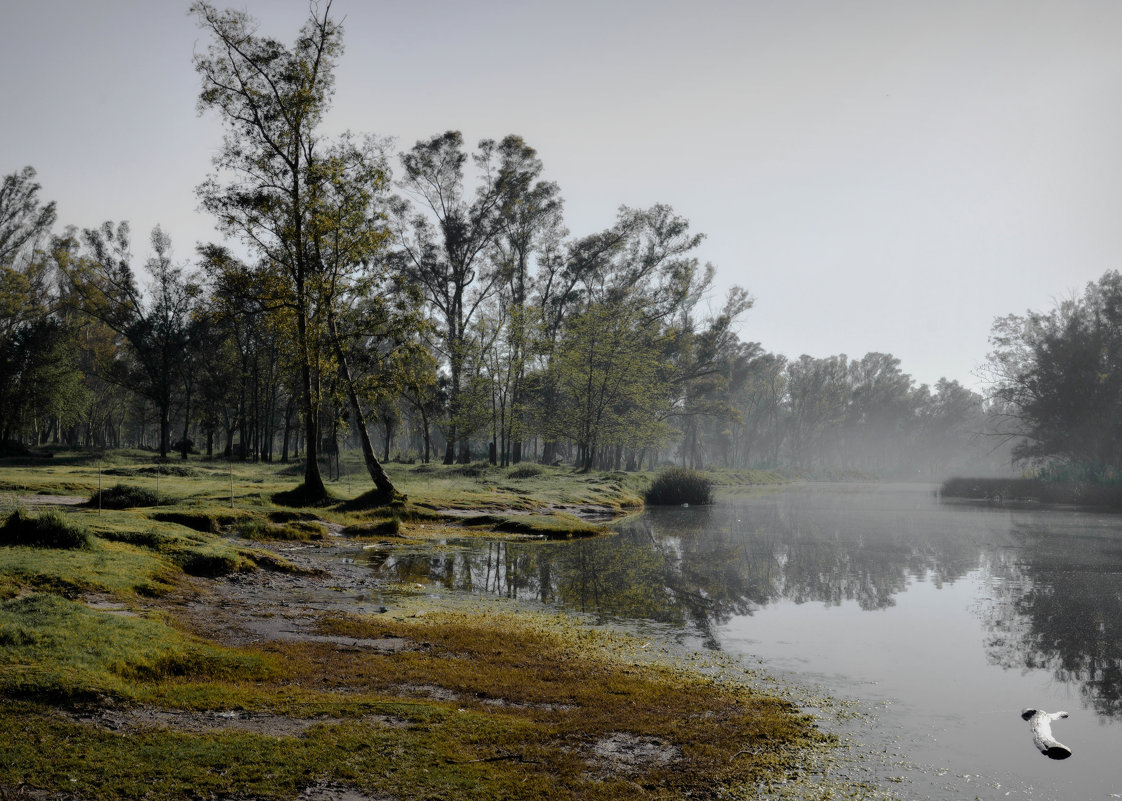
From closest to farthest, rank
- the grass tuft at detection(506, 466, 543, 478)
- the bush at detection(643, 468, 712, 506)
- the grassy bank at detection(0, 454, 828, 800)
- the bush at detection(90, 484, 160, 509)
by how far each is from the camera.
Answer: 1. the grassy bank at detection(0, 454, 828, 800)
2. the bush at detection(90, 484, 160, 509)
3. the bush at detection(643, 468, 712, 506)
4. the grass tuft at detection(506, 466, 543, 478)

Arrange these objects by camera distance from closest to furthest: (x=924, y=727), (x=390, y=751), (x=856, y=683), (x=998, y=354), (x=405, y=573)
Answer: (x=390, y=751) < (x=924, y=727) < (x=856, y=683) < (x=405, y=573) < (x=998, y=354)

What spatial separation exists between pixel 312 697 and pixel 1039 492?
51.3m

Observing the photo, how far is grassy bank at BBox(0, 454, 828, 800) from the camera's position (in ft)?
14.7

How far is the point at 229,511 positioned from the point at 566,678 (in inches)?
497

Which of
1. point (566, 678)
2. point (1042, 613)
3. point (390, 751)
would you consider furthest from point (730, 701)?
point (1042, 613)

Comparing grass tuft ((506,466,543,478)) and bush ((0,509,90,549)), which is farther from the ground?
bush ((0,509,90,549))

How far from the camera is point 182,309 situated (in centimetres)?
4959

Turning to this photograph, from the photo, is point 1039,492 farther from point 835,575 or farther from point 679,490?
point 835,575

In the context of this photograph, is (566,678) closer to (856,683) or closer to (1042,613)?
(856,683)

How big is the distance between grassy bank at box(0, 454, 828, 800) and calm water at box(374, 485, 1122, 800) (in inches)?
52.9

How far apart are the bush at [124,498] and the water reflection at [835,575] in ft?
22.9

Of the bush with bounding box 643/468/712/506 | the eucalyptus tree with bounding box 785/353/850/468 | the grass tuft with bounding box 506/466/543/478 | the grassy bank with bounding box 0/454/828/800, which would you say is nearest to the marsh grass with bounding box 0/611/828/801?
the grassy bank with bounding box 0/454/828/800

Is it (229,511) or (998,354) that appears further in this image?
(998,354)

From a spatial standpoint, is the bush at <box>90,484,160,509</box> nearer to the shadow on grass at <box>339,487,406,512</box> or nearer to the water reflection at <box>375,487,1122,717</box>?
the shadow on grass at <box>339,487,406,512</box>
